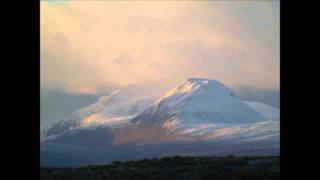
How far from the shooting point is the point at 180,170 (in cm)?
2880

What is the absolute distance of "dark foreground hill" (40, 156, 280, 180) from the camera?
2723 cm

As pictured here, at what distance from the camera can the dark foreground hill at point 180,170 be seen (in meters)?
27.2
